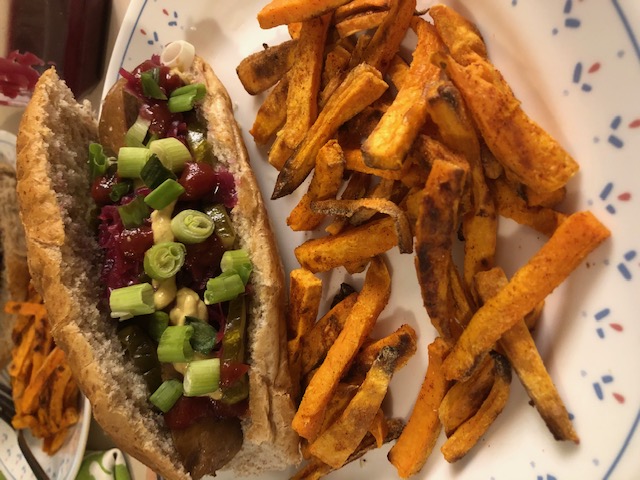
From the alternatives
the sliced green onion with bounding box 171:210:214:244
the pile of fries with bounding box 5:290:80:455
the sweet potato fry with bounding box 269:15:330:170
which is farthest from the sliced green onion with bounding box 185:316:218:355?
the pile of fries with bounding box 5:290:80:455

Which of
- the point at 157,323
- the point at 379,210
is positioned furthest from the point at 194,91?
the point at 379,210

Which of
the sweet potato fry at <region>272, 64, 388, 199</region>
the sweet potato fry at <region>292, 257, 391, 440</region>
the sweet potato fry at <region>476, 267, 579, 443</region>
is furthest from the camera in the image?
the sweet potato fry at <region>292, 257, 391, 440</region>

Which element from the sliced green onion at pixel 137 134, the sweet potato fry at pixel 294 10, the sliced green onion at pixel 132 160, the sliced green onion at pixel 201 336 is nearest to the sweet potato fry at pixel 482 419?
the sliced green onion at pixel 201 336

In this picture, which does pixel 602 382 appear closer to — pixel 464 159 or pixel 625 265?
pixel 625 265

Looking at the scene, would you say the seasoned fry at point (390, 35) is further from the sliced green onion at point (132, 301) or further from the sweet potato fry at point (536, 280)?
the sliced green onion at point (132, 301)

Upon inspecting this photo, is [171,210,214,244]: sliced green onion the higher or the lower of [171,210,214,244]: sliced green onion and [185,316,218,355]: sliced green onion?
the higher

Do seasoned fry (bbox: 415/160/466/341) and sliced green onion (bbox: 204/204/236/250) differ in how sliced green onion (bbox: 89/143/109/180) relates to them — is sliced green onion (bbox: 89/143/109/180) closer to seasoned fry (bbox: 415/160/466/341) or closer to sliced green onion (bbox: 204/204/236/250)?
sliced green onion (bbox: 204/204/236/250)

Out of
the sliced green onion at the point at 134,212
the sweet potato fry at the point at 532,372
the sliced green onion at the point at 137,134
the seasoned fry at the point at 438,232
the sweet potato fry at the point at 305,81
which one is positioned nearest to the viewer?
the seasoned fry at the point at 438,232
